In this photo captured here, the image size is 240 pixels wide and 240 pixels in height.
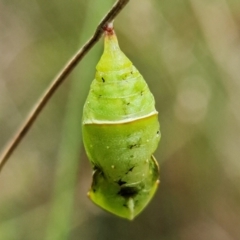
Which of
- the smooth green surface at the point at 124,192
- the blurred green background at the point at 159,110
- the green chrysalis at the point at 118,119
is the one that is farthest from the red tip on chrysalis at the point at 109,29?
the blurred green background at the point at 159,110

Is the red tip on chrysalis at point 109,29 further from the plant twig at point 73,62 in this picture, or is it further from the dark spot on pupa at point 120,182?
the dark spot on pupa at point 120,182

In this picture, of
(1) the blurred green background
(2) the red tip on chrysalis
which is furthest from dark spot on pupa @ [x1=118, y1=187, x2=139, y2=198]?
(1) the blurred green background

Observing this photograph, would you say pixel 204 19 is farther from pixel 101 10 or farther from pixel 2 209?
pixel 2 209

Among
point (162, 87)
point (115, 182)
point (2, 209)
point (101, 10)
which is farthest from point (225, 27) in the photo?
point (2, 209)

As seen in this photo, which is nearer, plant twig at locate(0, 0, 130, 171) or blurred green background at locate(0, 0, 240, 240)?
plant twig at locate(0, 0, 130, 171)

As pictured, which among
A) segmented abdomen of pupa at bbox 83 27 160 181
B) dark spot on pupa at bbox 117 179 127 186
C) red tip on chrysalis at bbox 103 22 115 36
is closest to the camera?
red tip on chrysalis at bbox 103 22 115 36

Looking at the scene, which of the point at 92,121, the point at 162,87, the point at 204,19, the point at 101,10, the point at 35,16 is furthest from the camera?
the point at 35,16

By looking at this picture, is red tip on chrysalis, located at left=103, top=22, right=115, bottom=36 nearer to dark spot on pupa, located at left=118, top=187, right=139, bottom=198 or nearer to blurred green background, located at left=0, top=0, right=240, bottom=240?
dark spot on pupa, located at left=118, top=187, right=139, bottom=198
